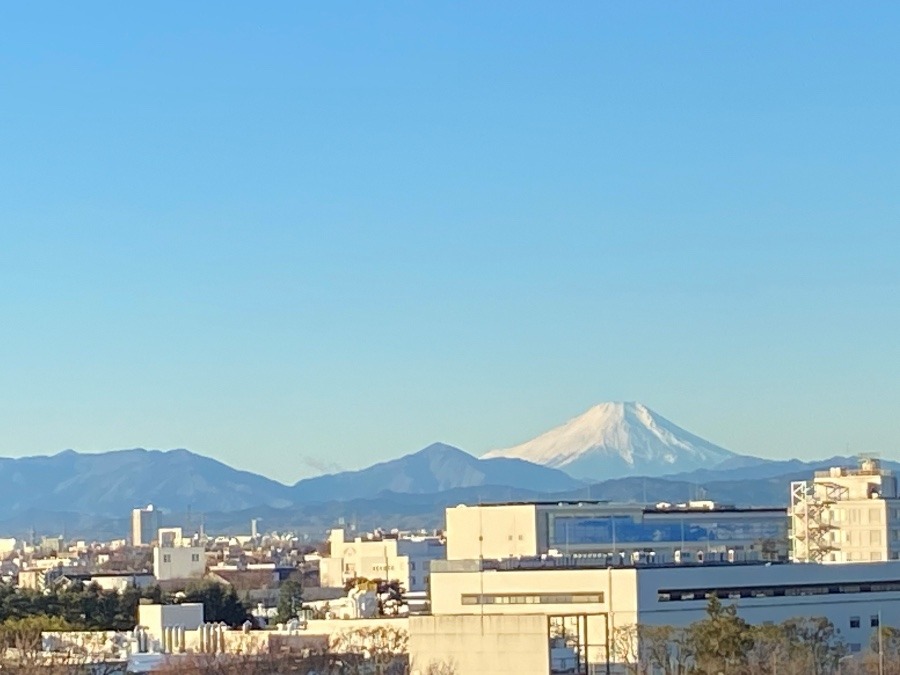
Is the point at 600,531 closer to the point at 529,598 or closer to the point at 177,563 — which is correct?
the point at 529,598

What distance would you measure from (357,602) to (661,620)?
17859 millimetres

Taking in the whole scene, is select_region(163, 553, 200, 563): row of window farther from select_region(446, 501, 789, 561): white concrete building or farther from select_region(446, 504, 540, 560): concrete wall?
select_region(446, 504, 540, 560): concrete wall

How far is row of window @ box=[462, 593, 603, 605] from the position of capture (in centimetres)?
5869

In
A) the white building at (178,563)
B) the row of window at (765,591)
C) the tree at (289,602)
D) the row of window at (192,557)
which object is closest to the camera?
the row of window at (765,591)

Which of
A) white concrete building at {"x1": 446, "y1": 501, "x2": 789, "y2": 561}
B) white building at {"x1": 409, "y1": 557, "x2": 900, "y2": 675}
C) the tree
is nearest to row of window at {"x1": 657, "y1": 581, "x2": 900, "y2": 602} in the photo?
white building at {"x1": 409, "y1": 557, "x2": 900, "y2": 675}

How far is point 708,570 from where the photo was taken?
5972 cm

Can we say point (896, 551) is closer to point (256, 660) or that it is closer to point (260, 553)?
point (256, 660)

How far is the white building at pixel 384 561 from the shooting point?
118 m

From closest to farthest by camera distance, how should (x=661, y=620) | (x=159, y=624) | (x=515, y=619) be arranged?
(x=515, y=619) < (x=661, y=620) < (x=159, y=624)

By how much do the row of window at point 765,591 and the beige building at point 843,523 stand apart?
23.1 meters

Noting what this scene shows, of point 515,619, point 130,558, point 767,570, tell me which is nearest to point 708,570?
point 767,570

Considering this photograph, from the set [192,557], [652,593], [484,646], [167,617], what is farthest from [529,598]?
[192,557]

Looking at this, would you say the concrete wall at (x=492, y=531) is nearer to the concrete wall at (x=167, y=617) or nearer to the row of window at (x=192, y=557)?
the concrete wall at (x=167, y=617)

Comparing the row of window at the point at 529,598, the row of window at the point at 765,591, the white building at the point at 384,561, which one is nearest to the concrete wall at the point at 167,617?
the row of window at the point at 529,598
